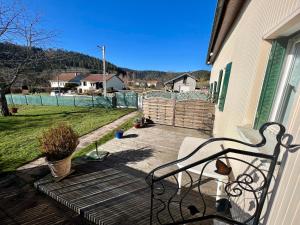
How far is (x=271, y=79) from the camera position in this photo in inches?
82.5

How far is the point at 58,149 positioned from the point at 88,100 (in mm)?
13090

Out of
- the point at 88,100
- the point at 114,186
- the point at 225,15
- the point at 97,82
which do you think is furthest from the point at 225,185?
the point at 97,82

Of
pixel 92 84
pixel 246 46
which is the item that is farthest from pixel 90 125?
pixel 92 84

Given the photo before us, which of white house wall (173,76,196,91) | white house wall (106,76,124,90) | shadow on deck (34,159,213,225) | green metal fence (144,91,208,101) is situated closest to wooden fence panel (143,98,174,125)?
green metal fence (144,91,208,101)

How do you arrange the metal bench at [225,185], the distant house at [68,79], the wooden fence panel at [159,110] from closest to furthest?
the metal bench at [225,185], the wooden fence panel at [159,110], the distant house at [68,79]

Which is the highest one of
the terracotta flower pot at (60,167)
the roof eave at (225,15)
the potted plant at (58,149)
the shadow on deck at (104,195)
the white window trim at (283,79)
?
the roof eave at (225,15)

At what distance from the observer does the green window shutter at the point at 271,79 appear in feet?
6.48

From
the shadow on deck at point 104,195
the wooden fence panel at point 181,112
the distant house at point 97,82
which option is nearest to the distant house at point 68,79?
the distant house at point 97,82

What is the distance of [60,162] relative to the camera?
358 cm

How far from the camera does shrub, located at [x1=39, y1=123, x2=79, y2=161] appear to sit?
362 centimetres

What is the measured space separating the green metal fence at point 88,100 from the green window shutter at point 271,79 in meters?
12.7

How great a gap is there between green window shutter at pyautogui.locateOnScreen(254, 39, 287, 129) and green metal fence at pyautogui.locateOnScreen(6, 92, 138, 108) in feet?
41.8

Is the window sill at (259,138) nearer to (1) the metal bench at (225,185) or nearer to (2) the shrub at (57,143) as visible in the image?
(1) the metal bench at (225,185)

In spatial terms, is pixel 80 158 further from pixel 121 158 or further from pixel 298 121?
pixel 298 121
